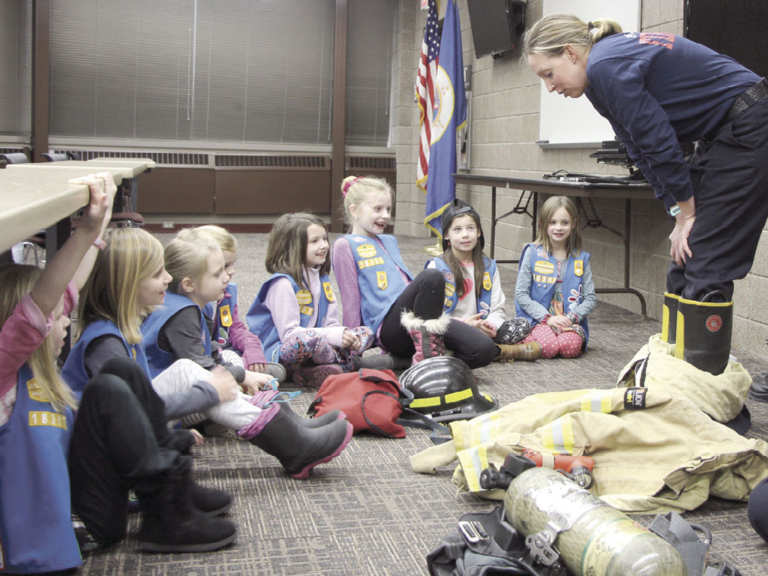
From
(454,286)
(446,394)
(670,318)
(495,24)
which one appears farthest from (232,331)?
(495,24)

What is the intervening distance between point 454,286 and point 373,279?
327 mm

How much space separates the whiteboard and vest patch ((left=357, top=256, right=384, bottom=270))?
1878 mm

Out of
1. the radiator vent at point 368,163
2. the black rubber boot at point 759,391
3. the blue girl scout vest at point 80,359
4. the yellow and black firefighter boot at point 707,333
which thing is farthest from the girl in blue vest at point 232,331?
the radiator vent at point 368,163

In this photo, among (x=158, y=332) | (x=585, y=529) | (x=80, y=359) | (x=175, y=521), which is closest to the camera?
(x=585, y=529)

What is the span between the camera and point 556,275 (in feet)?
10.5

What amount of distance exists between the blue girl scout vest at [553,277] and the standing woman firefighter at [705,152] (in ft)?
3.48

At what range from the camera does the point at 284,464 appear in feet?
5.86

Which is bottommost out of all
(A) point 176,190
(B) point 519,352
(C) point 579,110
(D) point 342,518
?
(D) point 342,518

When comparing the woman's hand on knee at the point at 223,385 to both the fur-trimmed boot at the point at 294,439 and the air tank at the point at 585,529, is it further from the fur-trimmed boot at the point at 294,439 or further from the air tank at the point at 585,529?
the air tank at the point at 585,529

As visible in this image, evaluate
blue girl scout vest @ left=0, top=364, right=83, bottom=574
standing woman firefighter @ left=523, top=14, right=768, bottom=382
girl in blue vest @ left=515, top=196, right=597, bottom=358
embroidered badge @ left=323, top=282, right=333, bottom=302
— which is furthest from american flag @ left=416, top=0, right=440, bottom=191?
blue girl scout vest @ left=0, top=364, right=83, bottom=574

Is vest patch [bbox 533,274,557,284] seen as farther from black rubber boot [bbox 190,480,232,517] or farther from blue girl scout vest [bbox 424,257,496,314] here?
black rubber boot [bbox 190,480,232,517]

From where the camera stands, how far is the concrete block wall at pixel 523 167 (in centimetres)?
358

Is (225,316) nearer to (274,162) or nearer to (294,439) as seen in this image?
(294,439)

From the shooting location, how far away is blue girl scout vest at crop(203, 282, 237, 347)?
2434 mm
